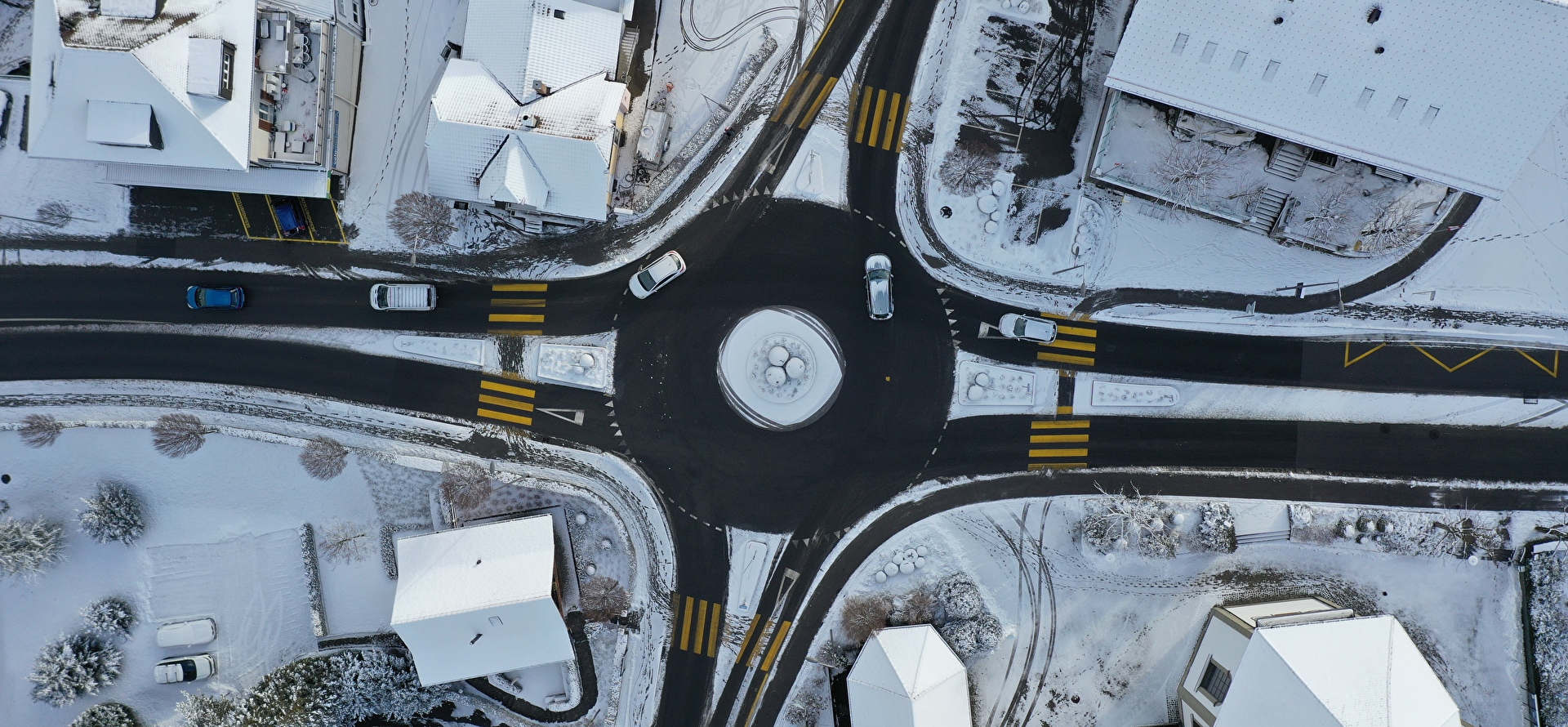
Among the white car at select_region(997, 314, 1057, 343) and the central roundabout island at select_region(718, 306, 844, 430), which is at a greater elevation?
the white car at select_region(997, 314, 1057, 343)

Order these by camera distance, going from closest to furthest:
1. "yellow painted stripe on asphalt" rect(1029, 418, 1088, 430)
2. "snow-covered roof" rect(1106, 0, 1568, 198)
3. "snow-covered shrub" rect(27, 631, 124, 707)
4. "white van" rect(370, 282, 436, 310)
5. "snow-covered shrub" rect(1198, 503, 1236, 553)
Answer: "snow-covered roof" rect(1106, 0, 1568, 198)
"snow-covered shrub" rect(27, 631, 124, 707)
"white van" rect(370, 282, 436, 310)
"snow-covered shrub" rect(1198, 503, 1236, 553)
"yellow painted stripe on asphalt" rect(1029, 418, 1088, 430)

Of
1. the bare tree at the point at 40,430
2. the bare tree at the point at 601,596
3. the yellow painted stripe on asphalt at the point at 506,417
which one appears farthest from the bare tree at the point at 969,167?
the bare tree at the point at 40,430

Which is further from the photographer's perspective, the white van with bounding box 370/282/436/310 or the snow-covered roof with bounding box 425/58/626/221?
the white van with bounding box 370/282/436/310

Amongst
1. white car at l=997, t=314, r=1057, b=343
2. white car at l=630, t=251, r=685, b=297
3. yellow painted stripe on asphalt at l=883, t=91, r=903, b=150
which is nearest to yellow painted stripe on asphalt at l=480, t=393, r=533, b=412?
white car at l=630, t=251, r=685, b=297

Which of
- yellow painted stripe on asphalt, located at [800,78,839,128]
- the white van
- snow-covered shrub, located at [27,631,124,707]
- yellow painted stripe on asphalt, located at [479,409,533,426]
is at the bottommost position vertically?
snow-covered shrub, located at [27,631,124,707]

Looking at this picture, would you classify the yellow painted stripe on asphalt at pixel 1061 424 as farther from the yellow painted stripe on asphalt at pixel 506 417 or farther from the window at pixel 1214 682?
the yellow painted stripe on asphalt at pixel 506 417

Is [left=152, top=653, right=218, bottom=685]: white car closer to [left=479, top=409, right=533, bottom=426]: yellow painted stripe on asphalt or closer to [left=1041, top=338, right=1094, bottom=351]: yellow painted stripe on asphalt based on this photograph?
[left=479, top=409, right=533, bottom=426]: yellow painted stripe on asphalt

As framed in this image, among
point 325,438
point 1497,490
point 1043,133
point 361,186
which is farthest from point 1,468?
point 1497,490
